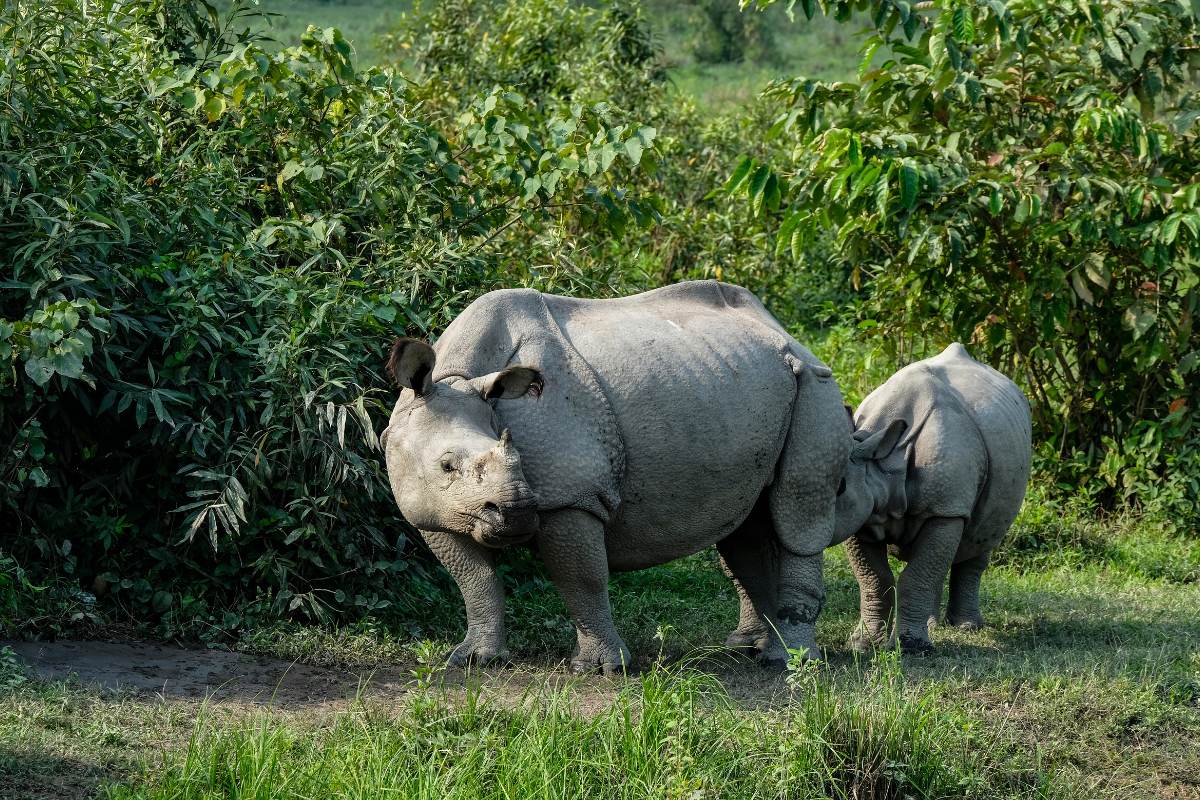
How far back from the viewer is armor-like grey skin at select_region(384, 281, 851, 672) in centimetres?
538

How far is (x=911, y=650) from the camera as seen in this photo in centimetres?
677

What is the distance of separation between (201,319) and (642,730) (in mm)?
2842

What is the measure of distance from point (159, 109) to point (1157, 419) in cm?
625

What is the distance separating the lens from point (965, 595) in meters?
7.53

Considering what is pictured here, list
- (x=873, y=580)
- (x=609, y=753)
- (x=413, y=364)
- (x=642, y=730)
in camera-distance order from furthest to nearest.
Answer: 1. (x=873, y=580)
2. (x=413, y=364)
3. (x=642, y=730)
4. (x=609, y=753)

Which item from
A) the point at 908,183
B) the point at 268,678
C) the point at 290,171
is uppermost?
the point at 290,171

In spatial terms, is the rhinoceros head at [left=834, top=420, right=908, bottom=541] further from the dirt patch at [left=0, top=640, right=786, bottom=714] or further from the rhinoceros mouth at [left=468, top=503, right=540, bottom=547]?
the rhinoceros mouth at [left=468, top=503, right=540, bottom=547]

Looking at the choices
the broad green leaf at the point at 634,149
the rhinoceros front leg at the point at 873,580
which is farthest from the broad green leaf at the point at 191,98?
the rhinoceros front leg at the point at 873,580

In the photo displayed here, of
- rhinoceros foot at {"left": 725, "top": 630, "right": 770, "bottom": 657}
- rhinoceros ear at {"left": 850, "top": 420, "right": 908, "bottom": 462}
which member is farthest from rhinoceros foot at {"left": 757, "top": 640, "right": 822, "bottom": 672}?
rhinoceros ear at {"left": 850, "top": 420, "right": 908, "bottom": 462}

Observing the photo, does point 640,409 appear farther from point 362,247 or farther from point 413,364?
point 362,247

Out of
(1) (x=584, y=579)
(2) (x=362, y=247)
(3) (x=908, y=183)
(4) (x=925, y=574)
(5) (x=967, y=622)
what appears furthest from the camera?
(3) (x=908, y=183)

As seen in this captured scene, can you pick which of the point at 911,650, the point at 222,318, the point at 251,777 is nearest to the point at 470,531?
the point at 251,777

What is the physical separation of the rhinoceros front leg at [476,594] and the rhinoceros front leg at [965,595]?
270cm

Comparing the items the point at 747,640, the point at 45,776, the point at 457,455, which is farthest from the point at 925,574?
the point at 45,776
